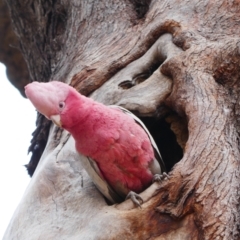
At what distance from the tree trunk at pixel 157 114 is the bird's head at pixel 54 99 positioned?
0.35 m

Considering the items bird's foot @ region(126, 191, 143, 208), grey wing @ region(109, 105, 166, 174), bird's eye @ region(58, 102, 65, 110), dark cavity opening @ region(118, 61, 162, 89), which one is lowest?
bird's foot @ region(126, 191, 143, 208)

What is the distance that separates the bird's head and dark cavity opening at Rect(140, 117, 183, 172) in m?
0.47

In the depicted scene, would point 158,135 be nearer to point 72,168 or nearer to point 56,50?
point 72,168

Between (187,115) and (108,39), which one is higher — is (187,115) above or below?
below

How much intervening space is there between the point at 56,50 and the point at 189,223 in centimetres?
175

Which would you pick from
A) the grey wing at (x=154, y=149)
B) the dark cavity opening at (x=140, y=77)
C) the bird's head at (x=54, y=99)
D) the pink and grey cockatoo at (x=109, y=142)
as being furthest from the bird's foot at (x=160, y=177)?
the dark cavity opening at (x=140, y=77)

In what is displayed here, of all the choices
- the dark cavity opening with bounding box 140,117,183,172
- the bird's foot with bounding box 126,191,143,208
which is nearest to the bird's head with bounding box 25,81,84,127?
the bird's foot with bounding box 126,191,143,208

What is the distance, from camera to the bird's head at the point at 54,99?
1.98 metres

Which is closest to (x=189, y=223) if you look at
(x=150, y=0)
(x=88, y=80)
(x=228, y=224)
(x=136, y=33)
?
(x=228, y=224)

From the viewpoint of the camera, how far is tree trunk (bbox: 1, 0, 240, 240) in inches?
75.7

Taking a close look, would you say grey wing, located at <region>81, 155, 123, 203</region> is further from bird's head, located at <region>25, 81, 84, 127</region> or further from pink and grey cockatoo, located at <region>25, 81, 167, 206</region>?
bird's head, located at <region>25, 81, 84, 127</region>

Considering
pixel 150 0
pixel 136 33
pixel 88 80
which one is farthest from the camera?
pixel 150 0

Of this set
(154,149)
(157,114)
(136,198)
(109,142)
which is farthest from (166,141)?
(136,198)

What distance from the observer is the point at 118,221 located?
1939 millimetres
